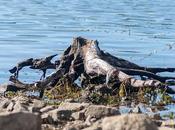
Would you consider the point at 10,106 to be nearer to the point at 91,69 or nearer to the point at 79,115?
the point at 79,115

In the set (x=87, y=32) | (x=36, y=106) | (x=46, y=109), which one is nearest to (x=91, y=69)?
(x=36, y=106)

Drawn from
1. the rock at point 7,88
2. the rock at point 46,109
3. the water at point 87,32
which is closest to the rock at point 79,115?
the rock at point 46,109

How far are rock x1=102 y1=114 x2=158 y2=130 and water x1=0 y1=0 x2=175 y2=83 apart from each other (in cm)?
846

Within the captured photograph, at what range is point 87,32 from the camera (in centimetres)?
2772

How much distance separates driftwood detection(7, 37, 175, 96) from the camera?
1375 centimetres

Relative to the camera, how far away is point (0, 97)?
13.3m

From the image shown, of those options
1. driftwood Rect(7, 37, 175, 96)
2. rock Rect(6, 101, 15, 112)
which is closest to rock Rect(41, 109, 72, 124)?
rock Rect(6, 101, 15, 112)

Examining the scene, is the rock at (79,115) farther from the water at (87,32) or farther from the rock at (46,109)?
the water at (87,32)

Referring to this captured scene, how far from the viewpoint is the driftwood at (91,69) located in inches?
541

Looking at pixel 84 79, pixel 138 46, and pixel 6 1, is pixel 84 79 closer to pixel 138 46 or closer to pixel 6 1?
pixel 138 46

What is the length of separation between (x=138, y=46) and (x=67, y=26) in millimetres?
8656

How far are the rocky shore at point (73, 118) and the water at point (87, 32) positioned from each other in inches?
207

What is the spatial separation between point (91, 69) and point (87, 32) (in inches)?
527

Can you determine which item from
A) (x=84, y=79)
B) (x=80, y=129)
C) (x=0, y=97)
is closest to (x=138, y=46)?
(x=84, y=79)
